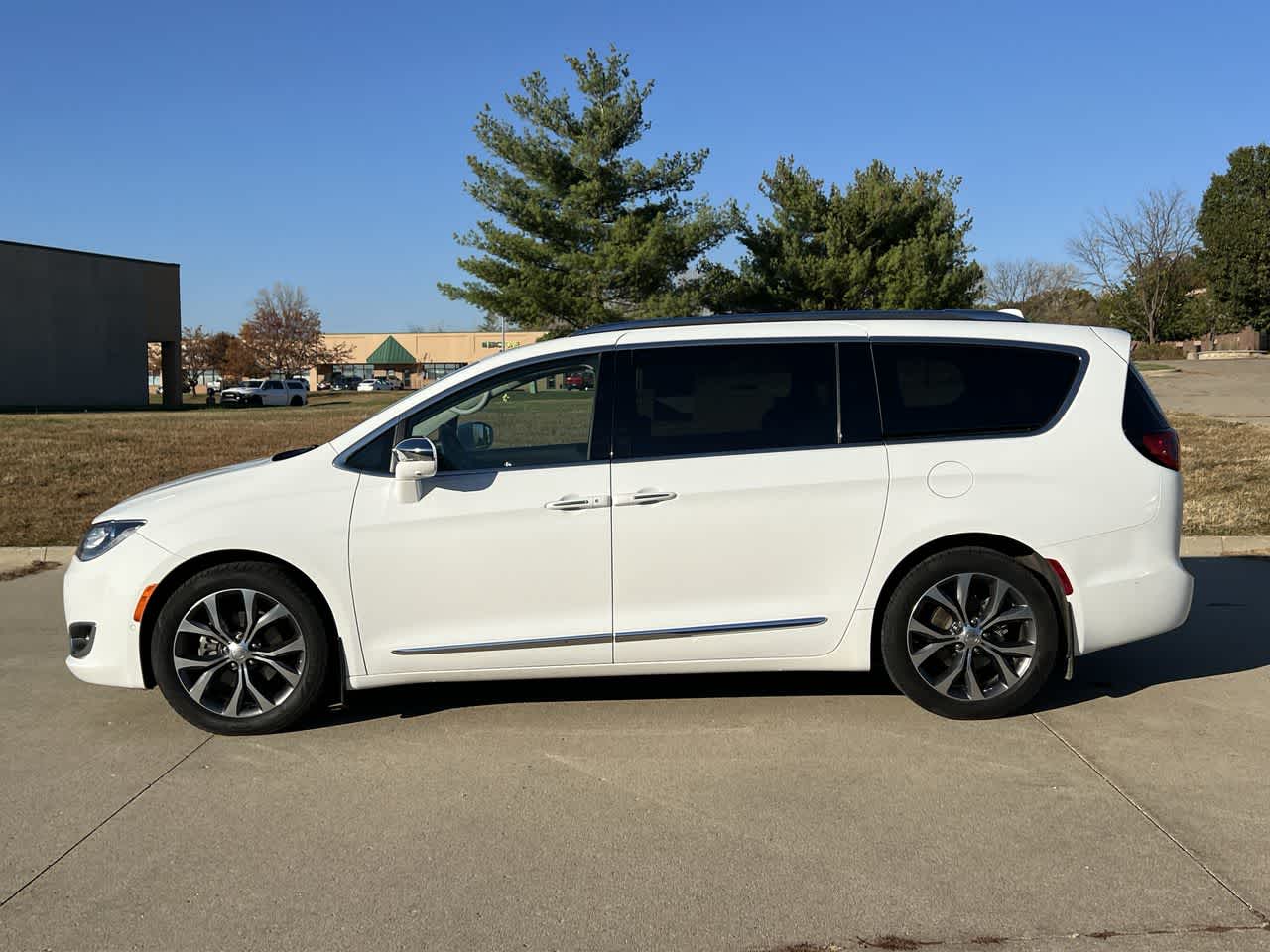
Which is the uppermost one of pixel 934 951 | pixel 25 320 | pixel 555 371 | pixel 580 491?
pixel 25 320

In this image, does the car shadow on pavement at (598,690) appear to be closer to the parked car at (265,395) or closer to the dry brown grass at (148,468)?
the dry brown grass at (148,468)

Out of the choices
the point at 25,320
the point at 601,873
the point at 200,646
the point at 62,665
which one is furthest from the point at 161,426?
the point at 25,320

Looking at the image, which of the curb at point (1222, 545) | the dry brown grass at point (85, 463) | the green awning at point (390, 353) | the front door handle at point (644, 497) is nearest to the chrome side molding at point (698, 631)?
the front door handle at point (644, 497)

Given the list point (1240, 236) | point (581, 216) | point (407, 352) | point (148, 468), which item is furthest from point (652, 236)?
point (407, 352)

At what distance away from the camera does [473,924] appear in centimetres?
338

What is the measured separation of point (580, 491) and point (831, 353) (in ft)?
4.37

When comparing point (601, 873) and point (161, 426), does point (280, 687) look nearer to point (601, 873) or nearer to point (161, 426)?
point (601, 873)

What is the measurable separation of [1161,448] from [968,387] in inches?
36.2

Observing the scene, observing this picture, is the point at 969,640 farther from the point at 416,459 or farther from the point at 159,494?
Answer: the point at 159,494

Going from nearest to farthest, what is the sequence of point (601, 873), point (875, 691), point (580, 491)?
point (601, 873), point (580, 491), point (875, 691)

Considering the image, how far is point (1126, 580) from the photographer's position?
5129 mm

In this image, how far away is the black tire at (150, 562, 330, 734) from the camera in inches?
195

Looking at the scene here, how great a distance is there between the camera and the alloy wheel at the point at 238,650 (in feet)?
16.3

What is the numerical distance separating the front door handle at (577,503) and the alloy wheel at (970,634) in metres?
1.46
